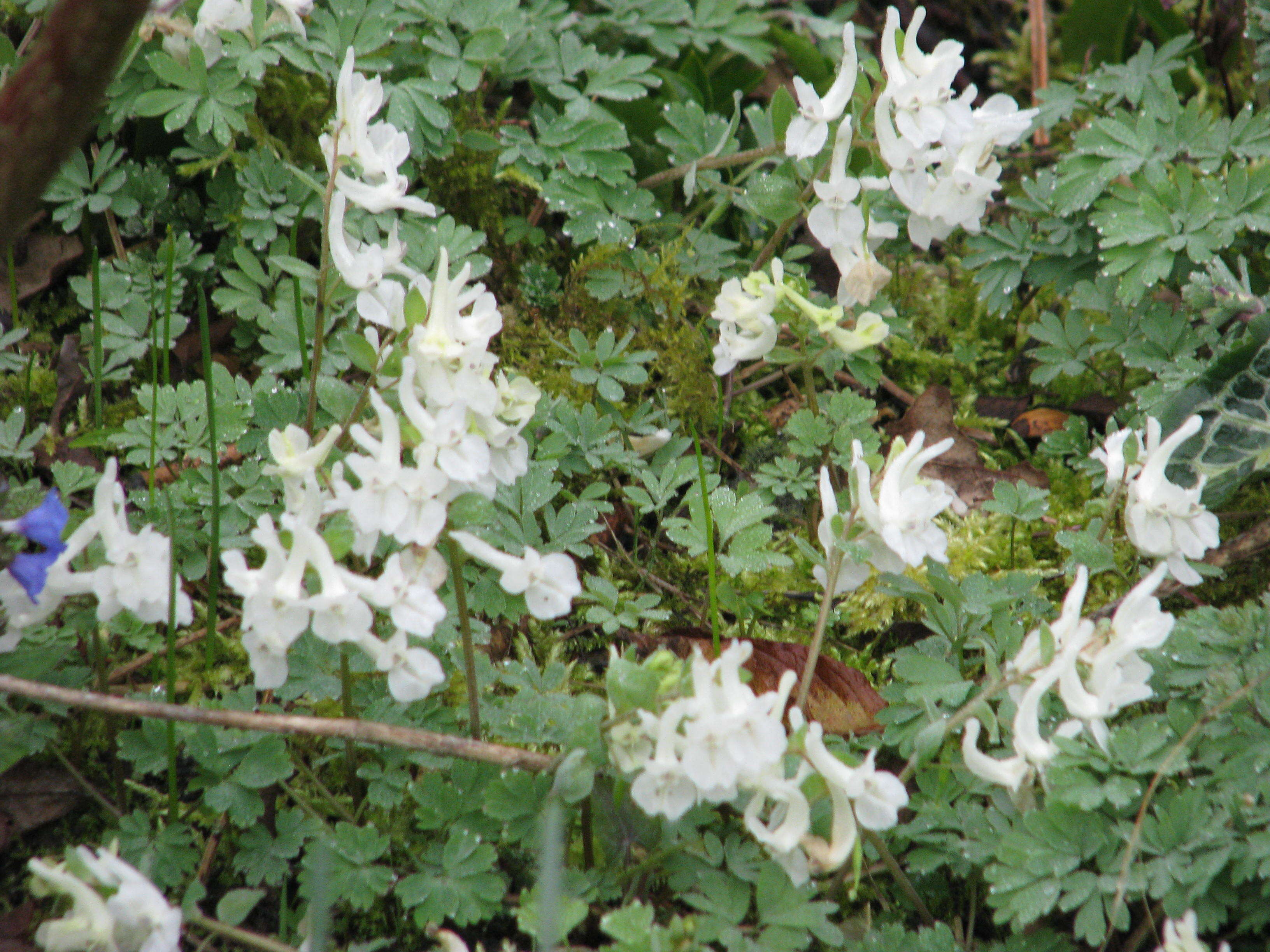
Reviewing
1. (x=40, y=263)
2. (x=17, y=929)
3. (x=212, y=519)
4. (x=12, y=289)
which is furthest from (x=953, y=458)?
(x=40, y=263)

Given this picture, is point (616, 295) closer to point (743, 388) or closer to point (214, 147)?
point (743, 388)

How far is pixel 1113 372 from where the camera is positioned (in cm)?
298

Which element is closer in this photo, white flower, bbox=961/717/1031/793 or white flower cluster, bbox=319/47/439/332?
white flower, bbox=961/717/1031/793

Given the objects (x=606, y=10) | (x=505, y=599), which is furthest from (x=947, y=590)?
(x=606, y=10)

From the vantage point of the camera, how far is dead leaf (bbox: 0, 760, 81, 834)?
6.00ft

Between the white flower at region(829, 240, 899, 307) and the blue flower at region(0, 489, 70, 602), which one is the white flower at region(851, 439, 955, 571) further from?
the blue flower at region(0, 489, 70, 602)

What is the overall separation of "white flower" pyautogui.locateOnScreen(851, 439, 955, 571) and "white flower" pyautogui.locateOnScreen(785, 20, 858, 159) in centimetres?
78

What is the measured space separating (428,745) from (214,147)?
1.81 meters

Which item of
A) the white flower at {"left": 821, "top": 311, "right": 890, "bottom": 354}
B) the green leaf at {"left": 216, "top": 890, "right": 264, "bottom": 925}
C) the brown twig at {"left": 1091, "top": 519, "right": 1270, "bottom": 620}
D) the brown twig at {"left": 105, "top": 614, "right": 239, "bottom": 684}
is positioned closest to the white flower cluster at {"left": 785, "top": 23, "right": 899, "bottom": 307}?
the white flower at {"left": 821, "top": 311, "right": 890, "bottom": 354}

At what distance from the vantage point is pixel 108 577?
4.86ft

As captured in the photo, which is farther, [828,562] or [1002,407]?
[1002,407]

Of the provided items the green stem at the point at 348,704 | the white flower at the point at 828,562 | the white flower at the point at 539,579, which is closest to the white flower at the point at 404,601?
the white flower at the point at 539,579

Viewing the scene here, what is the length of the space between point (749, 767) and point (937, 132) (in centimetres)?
140

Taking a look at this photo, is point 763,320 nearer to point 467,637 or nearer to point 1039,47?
point 467,637
